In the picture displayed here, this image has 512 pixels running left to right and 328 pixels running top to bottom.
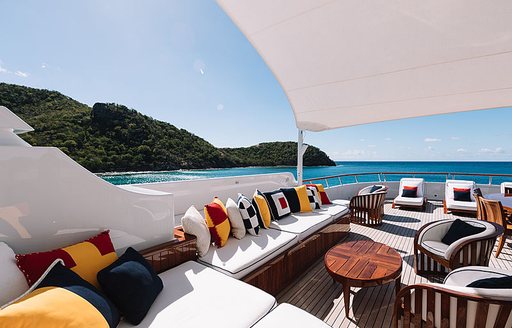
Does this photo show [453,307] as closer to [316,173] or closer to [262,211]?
[262,211]

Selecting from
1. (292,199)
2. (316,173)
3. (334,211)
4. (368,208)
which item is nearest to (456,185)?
(368,208)

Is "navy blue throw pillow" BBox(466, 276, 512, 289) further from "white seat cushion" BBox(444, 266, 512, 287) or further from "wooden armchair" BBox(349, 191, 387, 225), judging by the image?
"wooden armchair" BBox(349, 191, 387, 225)

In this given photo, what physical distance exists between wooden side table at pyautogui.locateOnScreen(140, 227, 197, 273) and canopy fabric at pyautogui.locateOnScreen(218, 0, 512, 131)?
7.64ft

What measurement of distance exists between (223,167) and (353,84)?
41.6 feet

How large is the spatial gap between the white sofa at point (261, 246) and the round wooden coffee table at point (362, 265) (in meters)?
0.45

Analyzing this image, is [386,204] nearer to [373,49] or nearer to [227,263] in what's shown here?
[373,49]

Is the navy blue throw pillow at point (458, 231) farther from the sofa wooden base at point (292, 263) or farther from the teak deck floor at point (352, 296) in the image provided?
the sofa wooden base at point (292, 263)

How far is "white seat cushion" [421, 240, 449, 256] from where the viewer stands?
7.43ft

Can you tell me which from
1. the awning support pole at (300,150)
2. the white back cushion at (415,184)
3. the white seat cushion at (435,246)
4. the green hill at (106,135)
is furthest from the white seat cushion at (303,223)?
the green hill at (106,135)

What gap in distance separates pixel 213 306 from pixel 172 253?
0.70 m

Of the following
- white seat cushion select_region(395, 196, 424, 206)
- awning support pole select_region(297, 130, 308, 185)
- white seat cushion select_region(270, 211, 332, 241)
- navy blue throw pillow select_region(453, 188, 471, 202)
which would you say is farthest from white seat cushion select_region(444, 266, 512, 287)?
Answer: navy blue throw pillow select_region(453, 188, 471, 202)

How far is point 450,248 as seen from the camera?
2.08 metres

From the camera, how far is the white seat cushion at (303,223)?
8.76ft

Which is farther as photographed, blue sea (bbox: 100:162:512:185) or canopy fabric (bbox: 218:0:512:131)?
blue sea (bbox: 100:162:512:185)
